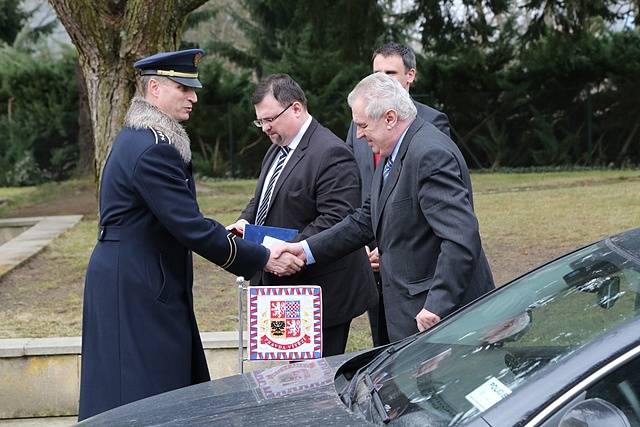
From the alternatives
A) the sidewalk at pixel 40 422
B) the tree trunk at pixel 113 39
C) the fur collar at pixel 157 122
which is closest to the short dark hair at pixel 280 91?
the fur collar at pixel 157 122

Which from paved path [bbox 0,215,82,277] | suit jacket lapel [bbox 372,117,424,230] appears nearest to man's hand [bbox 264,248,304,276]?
suit jacket lapel [bbox 372,117,424,230]

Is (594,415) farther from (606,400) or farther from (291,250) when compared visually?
(291,250)

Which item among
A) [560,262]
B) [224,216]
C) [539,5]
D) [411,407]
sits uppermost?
[539,5]

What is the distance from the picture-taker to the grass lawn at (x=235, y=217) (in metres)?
7.54

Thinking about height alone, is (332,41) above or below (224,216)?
above

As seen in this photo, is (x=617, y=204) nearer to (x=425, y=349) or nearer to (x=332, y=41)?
(x=332, y=41)

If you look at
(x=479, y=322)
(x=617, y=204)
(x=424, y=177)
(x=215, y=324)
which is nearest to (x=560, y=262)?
(x=479, y=322)

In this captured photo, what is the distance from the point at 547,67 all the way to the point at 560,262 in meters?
19.5

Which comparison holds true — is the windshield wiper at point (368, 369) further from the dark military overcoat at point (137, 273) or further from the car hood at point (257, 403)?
the dark military overcoat at point (137, 273)

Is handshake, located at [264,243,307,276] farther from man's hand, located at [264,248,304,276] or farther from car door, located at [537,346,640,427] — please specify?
car door, located at [537,346,640,427]

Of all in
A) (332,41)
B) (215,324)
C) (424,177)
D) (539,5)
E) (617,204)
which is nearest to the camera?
(424,177)

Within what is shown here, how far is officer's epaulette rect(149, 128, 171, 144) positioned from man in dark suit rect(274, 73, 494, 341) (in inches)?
33.3

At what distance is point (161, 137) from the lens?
4.37 m

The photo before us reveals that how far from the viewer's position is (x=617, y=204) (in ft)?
42.9
